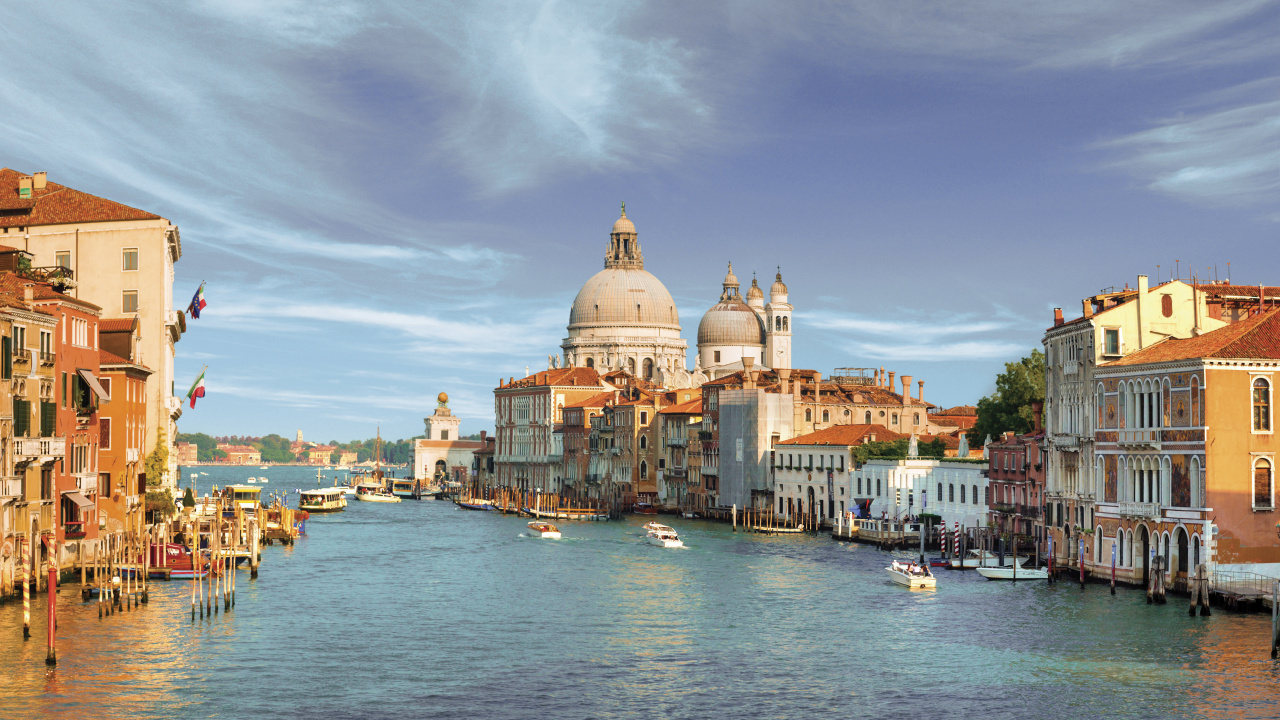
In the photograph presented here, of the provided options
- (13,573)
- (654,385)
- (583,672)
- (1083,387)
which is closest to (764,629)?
(583,672)

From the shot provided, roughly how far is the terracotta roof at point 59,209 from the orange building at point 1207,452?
115 ft

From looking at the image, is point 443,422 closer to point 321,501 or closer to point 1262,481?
point 321,501

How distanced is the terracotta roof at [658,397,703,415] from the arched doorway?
5270cm

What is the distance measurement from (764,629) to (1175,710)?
1236cm

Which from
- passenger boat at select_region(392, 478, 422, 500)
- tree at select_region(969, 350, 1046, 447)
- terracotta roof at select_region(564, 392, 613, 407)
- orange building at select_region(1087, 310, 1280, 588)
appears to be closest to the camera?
orange building at select_region(1087, 310, 1280, 588)

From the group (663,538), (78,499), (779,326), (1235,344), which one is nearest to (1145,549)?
(1235,344)

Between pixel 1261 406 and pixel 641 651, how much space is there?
17.4 meters

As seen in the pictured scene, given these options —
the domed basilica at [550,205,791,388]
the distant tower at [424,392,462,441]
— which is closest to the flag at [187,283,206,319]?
the domed basilica at [550,205,791,388]

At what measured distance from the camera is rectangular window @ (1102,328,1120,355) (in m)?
43.7

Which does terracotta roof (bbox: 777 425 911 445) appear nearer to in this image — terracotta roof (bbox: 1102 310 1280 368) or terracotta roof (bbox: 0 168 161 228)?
terracotta roof (bbox: 1102 310 1280 368)

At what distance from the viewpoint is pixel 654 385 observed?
120062mm

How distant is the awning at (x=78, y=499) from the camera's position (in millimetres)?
39281

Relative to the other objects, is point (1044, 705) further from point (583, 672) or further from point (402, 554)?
point (402, 554)

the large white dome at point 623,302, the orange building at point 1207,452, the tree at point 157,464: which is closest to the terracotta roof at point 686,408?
the large white dome at point 623,302
